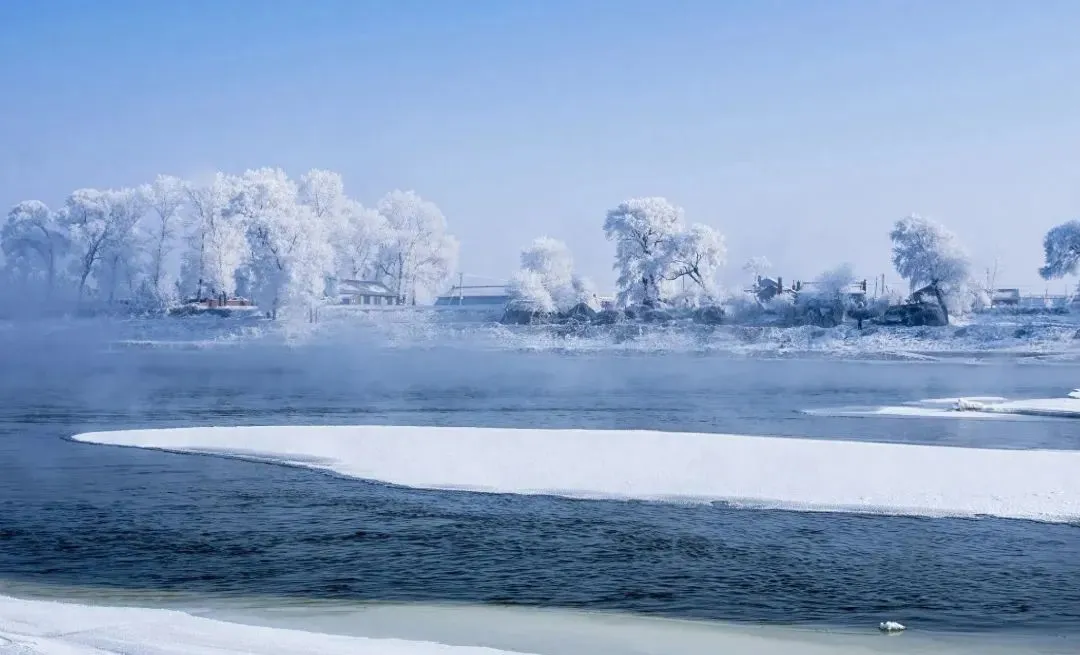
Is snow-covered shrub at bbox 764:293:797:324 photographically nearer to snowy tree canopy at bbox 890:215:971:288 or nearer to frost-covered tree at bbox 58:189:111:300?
snowy tree canopy at bbox 890:215:971:288

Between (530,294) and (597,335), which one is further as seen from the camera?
(530,294)

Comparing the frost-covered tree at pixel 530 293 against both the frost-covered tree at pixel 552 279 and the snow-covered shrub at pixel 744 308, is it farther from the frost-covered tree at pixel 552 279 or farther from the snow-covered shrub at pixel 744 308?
the snow-covered shrub at pixel 744 308

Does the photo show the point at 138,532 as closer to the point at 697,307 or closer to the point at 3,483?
the point at 3,483

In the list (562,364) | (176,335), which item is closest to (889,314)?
(562,364)

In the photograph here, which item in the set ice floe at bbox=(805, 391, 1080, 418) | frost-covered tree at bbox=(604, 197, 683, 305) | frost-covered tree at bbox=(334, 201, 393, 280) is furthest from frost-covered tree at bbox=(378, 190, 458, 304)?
ice floe at bbox=(805, 391, 1080, 418)

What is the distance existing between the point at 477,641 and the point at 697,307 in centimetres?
9325

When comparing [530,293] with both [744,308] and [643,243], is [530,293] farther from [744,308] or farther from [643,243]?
[744,308]

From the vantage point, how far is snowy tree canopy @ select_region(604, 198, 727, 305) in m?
108

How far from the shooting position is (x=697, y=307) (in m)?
103

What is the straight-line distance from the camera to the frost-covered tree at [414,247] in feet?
447

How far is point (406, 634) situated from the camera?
11.9 m

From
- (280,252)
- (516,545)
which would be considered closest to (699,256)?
(280,252)

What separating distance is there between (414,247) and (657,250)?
126 ft

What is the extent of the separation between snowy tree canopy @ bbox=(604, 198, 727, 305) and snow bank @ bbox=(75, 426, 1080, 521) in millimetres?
81213
